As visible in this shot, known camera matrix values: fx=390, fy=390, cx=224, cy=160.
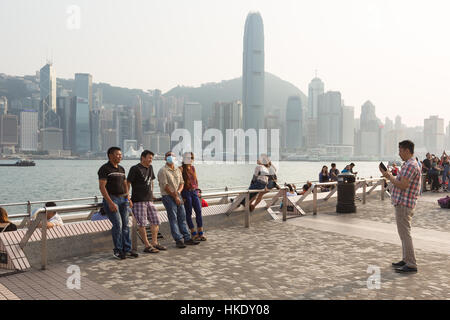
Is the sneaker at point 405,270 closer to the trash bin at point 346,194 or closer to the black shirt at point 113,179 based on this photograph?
the black shirt at point 113,179

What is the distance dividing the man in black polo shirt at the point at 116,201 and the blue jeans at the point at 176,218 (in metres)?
0.97

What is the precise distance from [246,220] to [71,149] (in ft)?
634

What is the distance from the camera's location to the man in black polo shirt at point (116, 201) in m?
6.68

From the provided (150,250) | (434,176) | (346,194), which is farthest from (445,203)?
(150,250)

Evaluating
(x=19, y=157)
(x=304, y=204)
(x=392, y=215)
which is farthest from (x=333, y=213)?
(x=19, y=157)

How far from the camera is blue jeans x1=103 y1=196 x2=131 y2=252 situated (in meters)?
6.79

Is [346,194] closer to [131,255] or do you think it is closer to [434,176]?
[131,255]

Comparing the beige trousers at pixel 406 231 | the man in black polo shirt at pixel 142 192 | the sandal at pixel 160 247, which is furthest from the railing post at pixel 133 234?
the beige trousers at pixel 406 231

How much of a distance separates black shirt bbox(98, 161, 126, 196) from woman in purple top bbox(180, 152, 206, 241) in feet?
5.12

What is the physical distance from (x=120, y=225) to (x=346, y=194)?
7.99 m

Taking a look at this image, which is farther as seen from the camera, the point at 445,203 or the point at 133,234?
the point at 445,203

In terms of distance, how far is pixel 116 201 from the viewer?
6.84 m
